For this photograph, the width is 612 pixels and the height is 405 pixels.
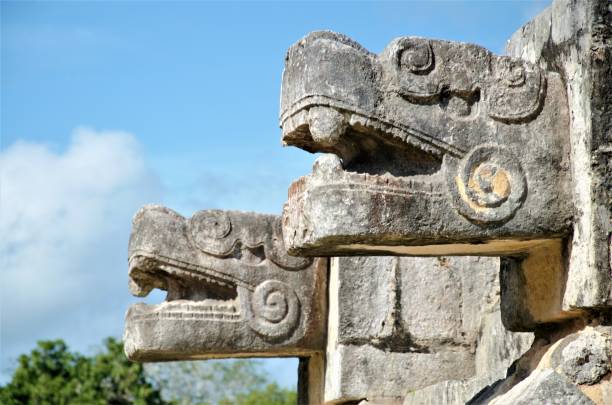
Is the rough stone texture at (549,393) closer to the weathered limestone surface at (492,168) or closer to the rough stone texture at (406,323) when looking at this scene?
the weathered limestone surface at (492,168)

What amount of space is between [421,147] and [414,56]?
0.38 metres

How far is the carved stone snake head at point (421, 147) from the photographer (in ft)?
16.7

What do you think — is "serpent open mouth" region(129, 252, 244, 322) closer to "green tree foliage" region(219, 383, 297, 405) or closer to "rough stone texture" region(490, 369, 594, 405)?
"rough stone texture" region(490, 369, 594, 405)

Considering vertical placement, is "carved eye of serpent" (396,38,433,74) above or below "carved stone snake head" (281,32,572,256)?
above

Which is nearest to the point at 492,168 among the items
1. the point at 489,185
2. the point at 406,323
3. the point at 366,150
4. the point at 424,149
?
the point at 489,185

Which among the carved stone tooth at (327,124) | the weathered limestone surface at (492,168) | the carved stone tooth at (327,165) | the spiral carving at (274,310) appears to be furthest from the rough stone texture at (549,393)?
the spiral carving at (274,310)

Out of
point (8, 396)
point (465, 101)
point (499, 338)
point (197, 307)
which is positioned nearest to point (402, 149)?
point (465, 101)

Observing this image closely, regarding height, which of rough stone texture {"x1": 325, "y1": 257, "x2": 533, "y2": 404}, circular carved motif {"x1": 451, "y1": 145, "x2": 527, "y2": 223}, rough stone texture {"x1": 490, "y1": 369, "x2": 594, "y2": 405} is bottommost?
rough stone texture {"x1": 490, "y1": 369, "x2": 594, "y2": 405}

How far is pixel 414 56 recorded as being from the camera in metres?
5.26

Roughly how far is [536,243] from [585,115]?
0.60 metres

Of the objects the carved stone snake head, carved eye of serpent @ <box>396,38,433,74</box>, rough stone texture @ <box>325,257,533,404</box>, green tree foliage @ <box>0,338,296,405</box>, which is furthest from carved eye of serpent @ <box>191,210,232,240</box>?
green tree foliage @ <box>0,338,296,405</box>

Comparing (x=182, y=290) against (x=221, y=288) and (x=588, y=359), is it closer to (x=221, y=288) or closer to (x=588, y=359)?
(x=221, y=288)

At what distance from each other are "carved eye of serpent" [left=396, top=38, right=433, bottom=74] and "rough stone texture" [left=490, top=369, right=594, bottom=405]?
1343 mm

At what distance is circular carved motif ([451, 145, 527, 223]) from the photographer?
5184 mm
